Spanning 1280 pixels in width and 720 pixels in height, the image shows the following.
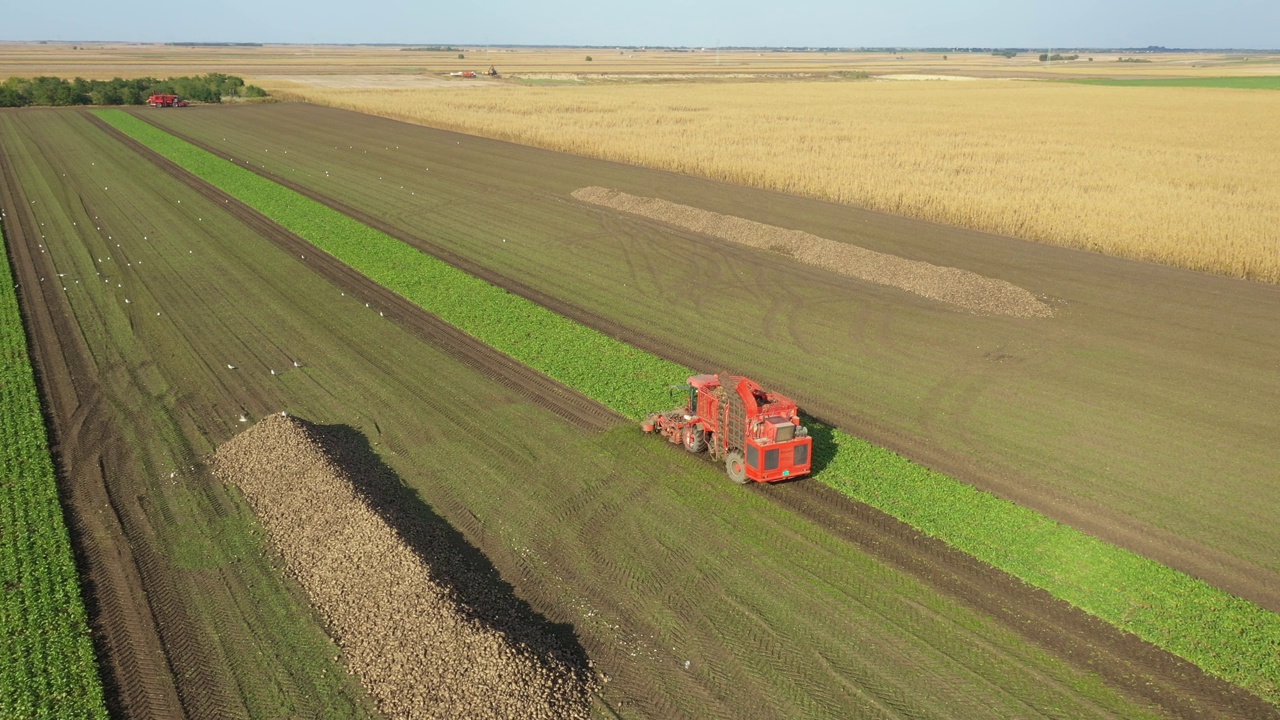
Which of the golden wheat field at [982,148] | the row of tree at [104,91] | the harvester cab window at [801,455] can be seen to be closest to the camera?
the harvester cab window at [801,455]

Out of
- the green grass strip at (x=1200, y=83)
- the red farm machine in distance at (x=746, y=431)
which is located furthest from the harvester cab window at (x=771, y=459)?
the green grass strip at (x=1200, y=83)

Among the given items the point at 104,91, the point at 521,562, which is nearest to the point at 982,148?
the point at 521,562

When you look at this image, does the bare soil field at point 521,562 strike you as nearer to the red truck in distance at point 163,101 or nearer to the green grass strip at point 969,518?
the green grass strip at point 969,518

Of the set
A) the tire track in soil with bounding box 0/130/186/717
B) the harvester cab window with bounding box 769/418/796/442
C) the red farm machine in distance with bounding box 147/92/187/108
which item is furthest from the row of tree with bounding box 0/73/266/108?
the harvester cab window with bounding box 769/418/796/442

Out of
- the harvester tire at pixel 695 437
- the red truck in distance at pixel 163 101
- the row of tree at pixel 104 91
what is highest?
the row of tree at pixel 104 91

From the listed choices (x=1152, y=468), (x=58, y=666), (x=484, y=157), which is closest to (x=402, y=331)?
(x=58, y=666)

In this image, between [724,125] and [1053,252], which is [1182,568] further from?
[724,125]

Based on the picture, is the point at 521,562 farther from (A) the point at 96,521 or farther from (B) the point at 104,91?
(B) the point at 104,91
